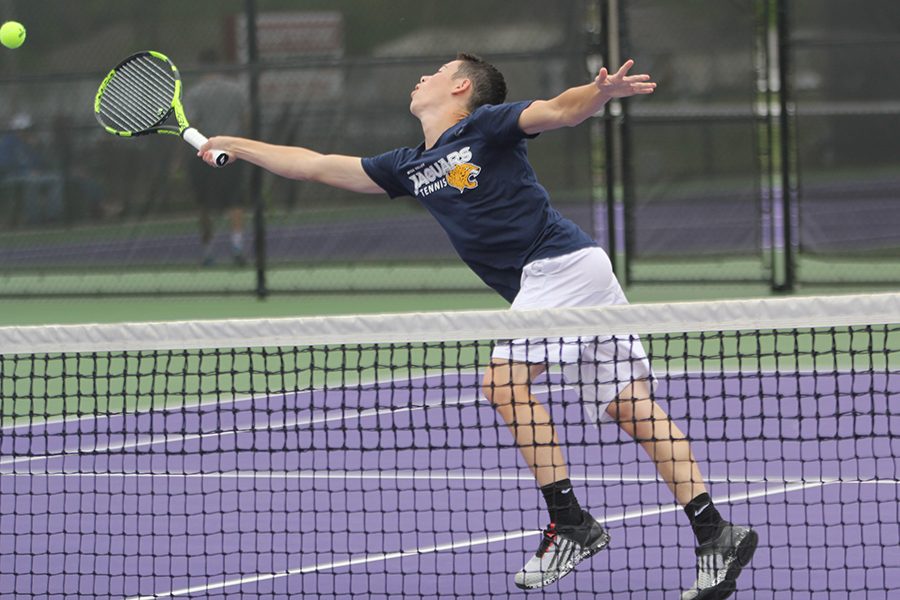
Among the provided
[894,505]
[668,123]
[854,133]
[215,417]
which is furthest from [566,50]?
[894,505]

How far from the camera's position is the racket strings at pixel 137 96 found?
534 cm

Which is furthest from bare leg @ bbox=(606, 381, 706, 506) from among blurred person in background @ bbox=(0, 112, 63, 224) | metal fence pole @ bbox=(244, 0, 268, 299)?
blurred person in background @ bbox=(0, 112, 63, 224)

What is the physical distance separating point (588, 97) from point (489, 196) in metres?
0.52

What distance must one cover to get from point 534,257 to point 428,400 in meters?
2.66

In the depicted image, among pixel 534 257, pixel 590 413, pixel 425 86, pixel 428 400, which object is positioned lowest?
pixel 428 400

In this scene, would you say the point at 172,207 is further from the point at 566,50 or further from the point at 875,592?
the point at 875,592

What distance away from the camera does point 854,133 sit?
10.0 meters

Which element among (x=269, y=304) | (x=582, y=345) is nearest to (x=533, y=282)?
(x=582, y=345)

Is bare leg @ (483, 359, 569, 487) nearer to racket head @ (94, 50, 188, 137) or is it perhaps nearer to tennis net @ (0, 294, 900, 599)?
tennis net @ (0, 294, 900, 599)

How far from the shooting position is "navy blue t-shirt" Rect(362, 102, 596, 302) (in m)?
4.34

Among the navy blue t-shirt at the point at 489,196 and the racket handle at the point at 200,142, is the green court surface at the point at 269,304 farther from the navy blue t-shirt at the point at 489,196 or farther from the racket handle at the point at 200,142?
the navy blue t-shirt at the point at 489,196

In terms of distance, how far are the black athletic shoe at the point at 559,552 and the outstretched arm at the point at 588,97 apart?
1.06 metres

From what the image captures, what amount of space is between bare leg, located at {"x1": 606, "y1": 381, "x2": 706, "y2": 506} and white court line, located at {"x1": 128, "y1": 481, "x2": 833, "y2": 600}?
613 mm

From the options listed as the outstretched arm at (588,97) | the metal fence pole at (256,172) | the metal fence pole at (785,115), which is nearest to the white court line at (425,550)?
the outstretched arm at (588,97)
